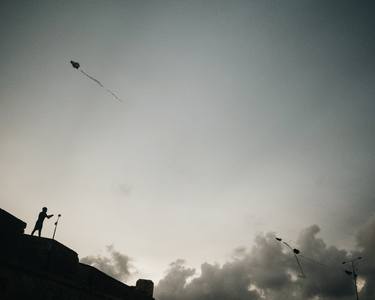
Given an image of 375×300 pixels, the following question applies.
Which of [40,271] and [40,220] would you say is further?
[40,220]

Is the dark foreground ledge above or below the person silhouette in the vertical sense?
below

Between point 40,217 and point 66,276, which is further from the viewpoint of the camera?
point 40,217

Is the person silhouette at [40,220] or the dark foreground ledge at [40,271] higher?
the person silhouette at [40,220]

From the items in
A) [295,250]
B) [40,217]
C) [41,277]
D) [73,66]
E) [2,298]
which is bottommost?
[2,298]

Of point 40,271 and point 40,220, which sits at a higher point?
point 40,220

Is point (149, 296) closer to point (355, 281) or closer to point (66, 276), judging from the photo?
point (66, 276)

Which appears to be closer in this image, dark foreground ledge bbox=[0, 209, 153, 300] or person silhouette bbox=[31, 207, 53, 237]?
dark foreground ledge bbox=[0, 209, 153, 300]

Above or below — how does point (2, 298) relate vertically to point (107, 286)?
below

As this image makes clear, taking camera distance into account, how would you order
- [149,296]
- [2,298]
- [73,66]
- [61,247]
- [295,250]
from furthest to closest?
[295,250] → [149,296] → [73,66] → [61,247] → [2,298]

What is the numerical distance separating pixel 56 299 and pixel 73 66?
9563 millimetres

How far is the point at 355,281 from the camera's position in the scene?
25.1 metres

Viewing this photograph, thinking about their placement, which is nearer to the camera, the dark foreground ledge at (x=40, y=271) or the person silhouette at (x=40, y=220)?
the dark foreground ledge at (x=40, y=271)

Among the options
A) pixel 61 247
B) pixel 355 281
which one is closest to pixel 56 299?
pixel 61 247

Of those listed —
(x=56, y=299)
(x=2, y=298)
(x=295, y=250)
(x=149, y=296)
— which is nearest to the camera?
(x=2, y=298)
